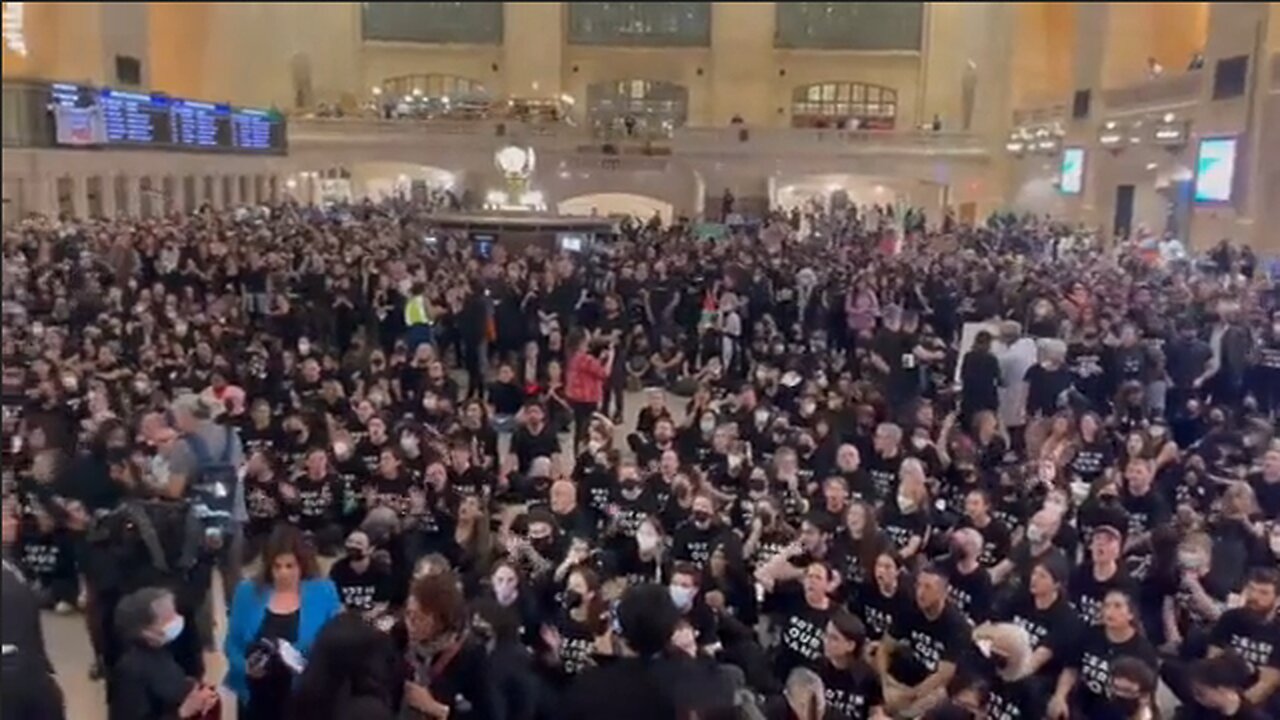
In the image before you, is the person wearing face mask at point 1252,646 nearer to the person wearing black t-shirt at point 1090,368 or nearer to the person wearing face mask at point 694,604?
the person wearing face mask at point 694,604

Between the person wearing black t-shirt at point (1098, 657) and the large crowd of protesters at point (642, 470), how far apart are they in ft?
0.06

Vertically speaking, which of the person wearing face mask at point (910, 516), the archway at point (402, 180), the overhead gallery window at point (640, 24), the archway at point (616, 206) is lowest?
the person wearing face mask at point (910, 516)

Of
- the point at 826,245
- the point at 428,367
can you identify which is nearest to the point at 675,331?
the point at 826,245

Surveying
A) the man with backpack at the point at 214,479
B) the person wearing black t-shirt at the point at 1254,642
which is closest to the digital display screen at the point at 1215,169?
the person wearing black t-shirt at the point at 1254,642

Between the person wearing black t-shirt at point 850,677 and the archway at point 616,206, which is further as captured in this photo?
the archway at point 616,206

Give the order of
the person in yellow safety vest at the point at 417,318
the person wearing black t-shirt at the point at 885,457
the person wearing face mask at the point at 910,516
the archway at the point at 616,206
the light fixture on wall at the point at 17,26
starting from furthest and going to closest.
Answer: the light fixture on wall at the point at 17,26, the person in yellow safety vest at the point at 417,318, the archway at the point at 616,206, the person wearing black t-shirt at the point at 885,457, the person wearing face mask at the point at 910,516

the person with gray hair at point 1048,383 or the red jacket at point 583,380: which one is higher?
the person with gray hair at point 1048,383

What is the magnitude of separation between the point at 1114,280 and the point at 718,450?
4.73 m

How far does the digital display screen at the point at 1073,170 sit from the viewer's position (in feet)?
60.9

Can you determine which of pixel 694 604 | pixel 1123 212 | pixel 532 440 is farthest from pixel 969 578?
pixel 1123 212

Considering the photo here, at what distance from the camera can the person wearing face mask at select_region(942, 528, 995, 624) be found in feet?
17.8

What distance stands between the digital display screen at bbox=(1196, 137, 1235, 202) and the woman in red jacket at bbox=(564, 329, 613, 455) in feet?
16.9

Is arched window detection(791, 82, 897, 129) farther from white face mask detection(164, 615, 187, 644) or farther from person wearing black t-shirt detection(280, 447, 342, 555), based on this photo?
white face mask detection(164, 615, 187, 644)

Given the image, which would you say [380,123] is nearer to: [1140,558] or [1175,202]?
[1140,558]
